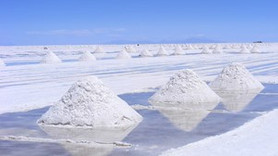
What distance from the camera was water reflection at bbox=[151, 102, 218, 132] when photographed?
7887 mm

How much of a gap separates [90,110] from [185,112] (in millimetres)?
2048

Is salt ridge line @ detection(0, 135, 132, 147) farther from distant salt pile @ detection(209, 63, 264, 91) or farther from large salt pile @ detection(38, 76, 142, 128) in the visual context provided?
distant salt pile @ detection(209, 63, 264, 91)

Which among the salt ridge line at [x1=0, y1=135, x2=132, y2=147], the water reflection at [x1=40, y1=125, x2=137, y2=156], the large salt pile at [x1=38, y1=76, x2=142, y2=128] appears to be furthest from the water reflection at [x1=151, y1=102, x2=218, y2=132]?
the salt ridge line at [x1=0, y1=135, x2=132, y2=147]

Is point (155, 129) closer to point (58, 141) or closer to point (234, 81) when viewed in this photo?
point (58, 141)

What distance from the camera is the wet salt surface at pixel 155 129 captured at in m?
6.11

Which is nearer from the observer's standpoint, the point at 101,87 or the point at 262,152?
the point at 262,152

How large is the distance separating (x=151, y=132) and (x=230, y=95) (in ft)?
16.6

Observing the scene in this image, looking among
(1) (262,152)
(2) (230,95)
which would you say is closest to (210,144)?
(1) (262,152)

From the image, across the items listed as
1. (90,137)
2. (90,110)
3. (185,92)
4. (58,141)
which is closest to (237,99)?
(185,92)

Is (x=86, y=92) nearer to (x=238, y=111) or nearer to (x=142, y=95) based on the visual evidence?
(x=238, y=111)

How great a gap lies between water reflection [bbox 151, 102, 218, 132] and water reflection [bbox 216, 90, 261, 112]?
37 centimetres

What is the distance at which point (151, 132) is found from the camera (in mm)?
7223

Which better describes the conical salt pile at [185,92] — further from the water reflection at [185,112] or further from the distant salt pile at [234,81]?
the distant salt pile at [234,81]

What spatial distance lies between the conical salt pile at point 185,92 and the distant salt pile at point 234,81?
1.95 meters
